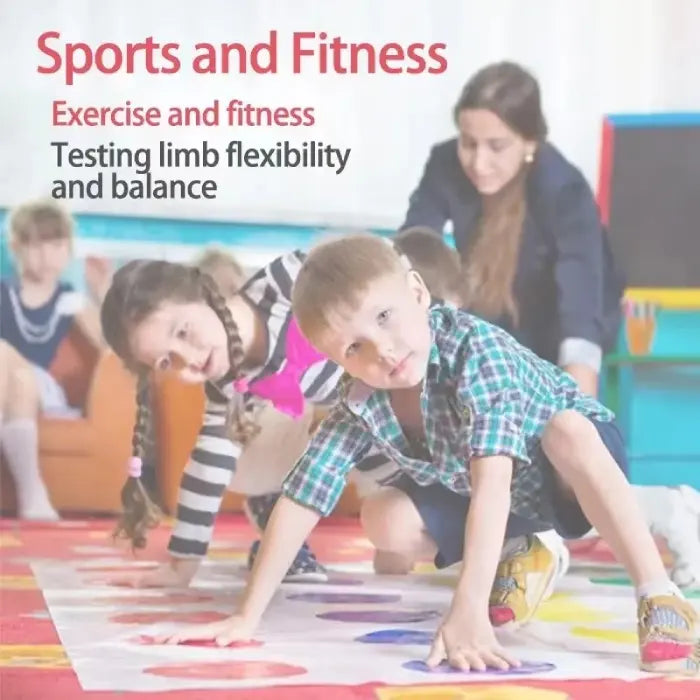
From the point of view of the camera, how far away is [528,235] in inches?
40.0

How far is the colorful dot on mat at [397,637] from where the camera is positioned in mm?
726

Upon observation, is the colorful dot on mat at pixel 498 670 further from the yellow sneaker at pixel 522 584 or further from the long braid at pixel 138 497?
the long braid at pixel 138 497

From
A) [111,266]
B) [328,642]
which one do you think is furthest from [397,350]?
[111,266]

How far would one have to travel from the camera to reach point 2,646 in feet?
2.33

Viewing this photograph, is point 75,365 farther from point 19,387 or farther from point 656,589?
point 656,589

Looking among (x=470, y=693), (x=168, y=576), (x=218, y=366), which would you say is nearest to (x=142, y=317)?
(x=218, y=366)

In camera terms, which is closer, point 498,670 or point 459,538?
point 498,670

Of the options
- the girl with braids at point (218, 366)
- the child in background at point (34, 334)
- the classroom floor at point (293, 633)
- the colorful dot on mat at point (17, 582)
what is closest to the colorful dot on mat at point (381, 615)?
the classroom floor at point (293, 633)

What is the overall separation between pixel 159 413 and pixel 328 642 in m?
0.34

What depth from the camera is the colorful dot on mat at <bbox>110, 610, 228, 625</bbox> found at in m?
0.78

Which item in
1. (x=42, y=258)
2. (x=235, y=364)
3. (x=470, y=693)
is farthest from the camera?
(x=42, y=258)

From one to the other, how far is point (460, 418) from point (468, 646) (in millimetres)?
140

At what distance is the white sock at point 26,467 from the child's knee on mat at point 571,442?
520 mm

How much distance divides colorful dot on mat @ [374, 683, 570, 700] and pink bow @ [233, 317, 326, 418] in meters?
Answer: 0.34
